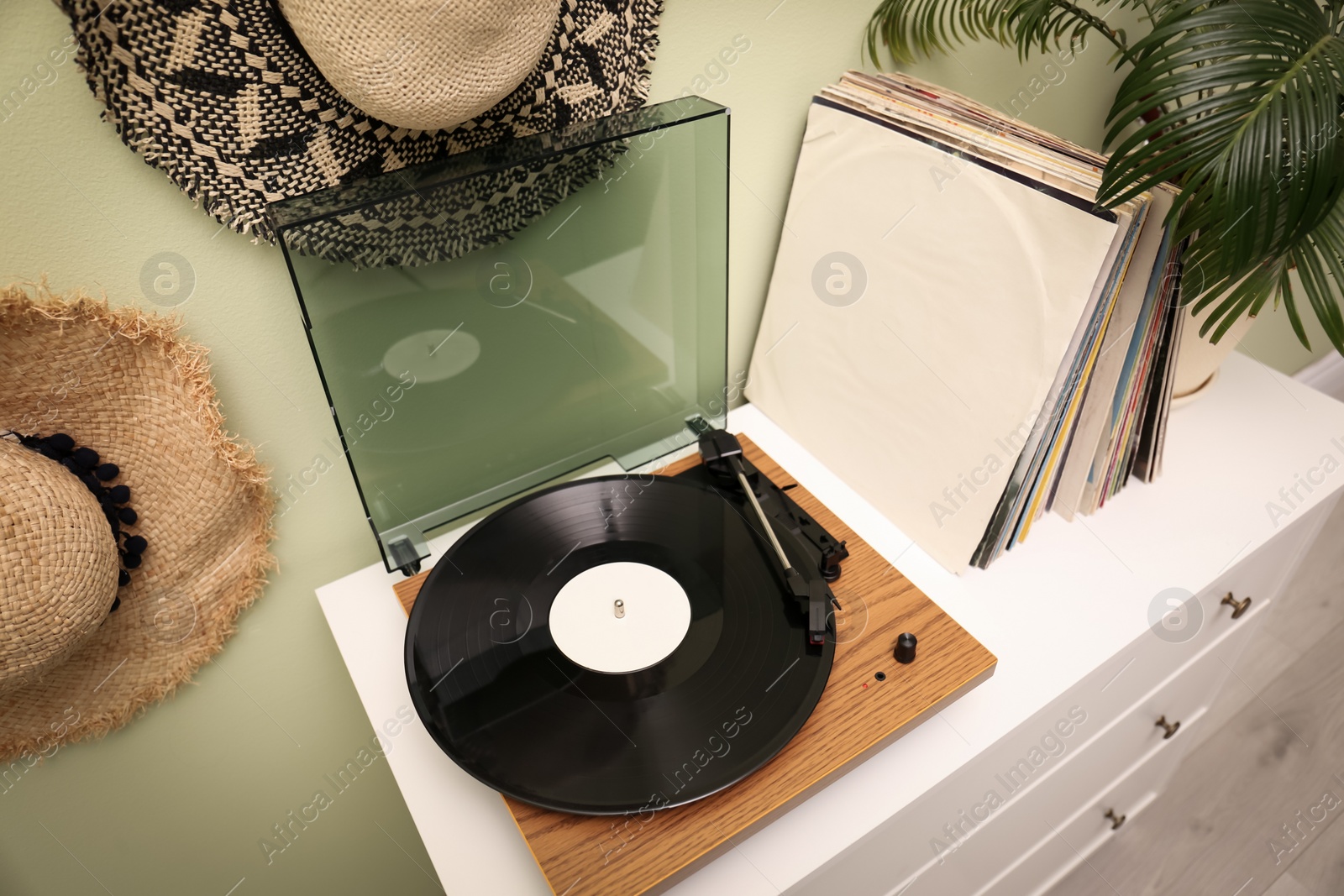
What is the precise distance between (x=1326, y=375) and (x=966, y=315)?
2.10 meters

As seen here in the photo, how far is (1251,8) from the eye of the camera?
0.66m

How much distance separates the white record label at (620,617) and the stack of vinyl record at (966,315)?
363 mm

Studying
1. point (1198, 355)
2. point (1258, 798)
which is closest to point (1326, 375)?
point (1258, 798)

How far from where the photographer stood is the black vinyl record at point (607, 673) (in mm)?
674

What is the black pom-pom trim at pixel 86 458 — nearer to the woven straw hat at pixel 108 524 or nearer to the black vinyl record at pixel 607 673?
the woven straw hat at pixel 108 524

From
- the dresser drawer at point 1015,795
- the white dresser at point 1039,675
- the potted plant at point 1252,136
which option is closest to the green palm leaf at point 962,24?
the potted plant at point 1252,136

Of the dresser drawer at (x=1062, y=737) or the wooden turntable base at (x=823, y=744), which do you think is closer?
the wooden turntable base at (x=823, y=744)

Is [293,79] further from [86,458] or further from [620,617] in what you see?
[620,617]

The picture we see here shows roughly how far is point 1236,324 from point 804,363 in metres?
0.59

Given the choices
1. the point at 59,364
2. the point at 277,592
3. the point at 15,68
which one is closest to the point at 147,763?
the point at 277,592

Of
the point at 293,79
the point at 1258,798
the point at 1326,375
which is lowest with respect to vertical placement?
the point at 1258,798

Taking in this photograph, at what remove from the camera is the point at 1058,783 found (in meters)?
1.04

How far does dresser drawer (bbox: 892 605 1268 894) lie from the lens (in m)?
0.92

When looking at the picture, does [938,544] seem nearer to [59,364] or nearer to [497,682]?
[497,682]
